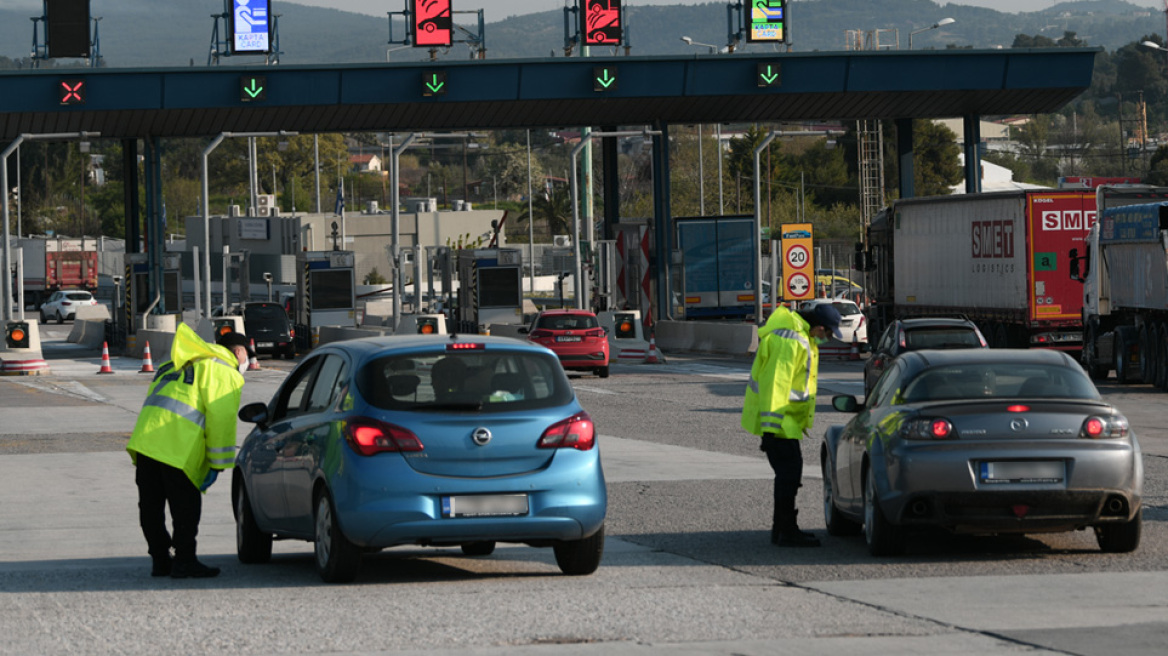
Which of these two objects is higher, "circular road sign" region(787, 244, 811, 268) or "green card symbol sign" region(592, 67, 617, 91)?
"green card symbol sign" region(592, 67, 617, 91)

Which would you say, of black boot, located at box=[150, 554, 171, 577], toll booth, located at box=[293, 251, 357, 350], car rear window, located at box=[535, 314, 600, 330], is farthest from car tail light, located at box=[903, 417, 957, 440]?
toll booth, located at box=[293, 251, 357, 350]

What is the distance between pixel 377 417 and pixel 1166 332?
74.1 ft

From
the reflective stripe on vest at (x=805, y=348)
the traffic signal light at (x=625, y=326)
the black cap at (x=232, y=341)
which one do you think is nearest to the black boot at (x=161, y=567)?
the black cap at (x=232, y=341)

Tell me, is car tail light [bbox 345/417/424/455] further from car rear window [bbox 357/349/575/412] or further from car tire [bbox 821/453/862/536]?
car tire [bbox 821/453/862/536]

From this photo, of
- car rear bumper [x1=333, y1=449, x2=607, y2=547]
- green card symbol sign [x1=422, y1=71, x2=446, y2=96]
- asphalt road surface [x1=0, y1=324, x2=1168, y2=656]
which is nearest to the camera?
asphalt road surface [x1=0, y1=324, x2=1168, y2=656]

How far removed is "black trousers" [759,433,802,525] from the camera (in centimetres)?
1195

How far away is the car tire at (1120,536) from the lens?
1116 cm

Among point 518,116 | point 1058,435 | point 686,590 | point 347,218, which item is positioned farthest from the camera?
point 347,218

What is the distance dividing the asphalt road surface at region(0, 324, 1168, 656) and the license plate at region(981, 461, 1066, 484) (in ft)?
1.80

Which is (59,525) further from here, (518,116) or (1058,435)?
(518,116)

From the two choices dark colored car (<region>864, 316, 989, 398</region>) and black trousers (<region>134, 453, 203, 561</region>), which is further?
dark colored car (<region>864, 316, 989, 398</region>)

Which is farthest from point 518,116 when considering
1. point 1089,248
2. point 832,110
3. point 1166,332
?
point 1166,332

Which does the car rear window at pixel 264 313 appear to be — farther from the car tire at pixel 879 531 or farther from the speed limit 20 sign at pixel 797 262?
the car tire at pixel 879 531

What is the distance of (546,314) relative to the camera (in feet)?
123
